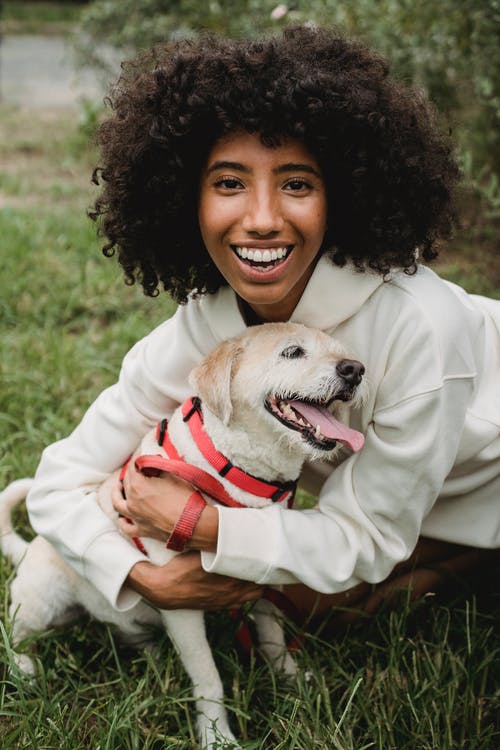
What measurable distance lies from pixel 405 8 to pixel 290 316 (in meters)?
3.51

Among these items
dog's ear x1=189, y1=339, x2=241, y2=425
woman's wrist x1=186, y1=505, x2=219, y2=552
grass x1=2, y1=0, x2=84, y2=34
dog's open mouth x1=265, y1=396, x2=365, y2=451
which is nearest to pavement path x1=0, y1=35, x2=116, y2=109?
grass x1=2, y1=0, x2=84, y2=34

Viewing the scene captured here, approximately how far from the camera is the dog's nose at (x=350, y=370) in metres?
2.11

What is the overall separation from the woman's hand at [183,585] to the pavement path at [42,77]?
20.7 feet

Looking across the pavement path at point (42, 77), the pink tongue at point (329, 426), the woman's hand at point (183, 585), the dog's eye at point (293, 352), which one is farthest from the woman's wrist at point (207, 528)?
the pavement path at point (42, 77)

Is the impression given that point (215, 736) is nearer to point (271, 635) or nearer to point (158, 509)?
point (271, 635)

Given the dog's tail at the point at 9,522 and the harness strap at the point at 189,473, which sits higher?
the harness strap at the point at 189,473

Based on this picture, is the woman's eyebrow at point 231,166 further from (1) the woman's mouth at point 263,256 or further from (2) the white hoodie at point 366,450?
(2) the white hoodie at point 366,450

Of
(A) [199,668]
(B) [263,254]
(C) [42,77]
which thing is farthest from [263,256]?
(C) [42,77]

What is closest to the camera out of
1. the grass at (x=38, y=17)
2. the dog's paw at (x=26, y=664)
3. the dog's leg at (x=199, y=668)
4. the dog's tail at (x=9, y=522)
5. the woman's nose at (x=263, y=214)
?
the woman's nose at (x=263, y=214)

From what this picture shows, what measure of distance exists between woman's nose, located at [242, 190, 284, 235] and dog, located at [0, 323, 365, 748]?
32cm

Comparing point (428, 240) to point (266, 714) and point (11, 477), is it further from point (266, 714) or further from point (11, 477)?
point (11, 477)

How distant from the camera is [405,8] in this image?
512 cm

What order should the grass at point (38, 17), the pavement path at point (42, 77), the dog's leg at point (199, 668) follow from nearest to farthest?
the dog's leg at point (199, 668), the pavement path at point (42, 77), the grass at point (38, 17)

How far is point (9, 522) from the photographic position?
2830mm
